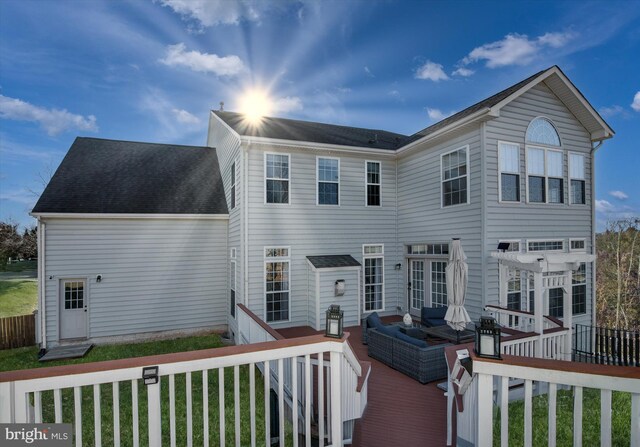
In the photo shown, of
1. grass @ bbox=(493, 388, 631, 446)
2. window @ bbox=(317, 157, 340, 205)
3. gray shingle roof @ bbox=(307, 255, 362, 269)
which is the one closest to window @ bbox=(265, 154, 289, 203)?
window @ bbox=(317, 157, 340, 205)

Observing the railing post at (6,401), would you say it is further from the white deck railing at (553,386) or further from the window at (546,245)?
the window at (546,245)

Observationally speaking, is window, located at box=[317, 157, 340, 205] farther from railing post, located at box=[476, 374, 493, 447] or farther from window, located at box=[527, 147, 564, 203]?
railing post, located at box=[476, 374, 493, 447]

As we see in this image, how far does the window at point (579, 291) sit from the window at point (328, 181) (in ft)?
25.0

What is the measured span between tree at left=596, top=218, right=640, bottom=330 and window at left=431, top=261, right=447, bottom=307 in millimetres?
11291

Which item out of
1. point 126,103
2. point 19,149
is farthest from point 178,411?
point 19,149

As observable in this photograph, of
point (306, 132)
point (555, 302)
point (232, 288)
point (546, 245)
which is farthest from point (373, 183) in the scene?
point (555, 302)

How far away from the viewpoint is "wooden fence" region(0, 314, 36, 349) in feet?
32.1

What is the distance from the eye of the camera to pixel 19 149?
1734cm

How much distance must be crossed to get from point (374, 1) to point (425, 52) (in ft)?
12.8

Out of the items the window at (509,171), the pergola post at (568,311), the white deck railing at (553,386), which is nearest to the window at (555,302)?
the window at (509,171)

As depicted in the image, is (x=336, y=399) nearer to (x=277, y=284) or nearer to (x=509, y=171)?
(x=277, y=284)

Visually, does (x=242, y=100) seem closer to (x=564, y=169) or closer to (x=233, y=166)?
(x=233, y=166)

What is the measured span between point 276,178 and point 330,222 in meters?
2.29

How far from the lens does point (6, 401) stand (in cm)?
203
